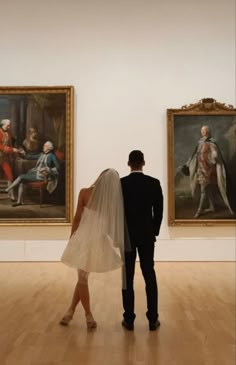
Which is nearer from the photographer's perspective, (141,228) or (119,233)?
(119,233)

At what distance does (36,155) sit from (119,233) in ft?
28.7

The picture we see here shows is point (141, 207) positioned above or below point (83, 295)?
above

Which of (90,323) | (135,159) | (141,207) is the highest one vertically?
(135,159)

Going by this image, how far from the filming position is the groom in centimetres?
595

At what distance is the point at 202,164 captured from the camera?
14.0 m

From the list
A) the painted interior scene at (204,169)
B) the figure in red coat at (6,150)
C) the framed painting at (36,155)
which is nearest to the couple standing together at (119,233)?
the framed painting at (36,155)

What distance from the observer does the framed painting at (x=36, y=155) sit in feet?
45.6

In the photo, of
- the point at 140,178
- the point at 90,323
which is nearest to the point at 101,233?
the point at 140,178

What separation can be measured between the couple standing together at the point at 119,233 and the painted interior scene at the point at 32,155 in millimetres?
7963

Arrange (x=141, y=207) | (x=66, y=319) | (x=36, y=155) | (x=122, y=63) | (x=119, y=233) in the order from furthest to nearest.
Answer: (x=122, y=63)
(x=36, y=155)
(x=66, y=319)
(x=141, y=207)
(x=119, y=233)

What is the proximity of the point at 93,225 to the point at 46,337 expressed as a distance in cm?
156

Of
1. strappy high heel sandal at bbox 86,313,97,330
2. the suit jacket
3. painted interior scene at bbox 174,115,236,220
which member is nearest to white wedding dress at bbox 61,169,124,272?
the suit jacket

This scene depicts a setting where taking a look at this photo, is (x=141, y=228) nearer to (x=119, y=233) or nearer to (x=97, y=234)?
(x=119, y=233)

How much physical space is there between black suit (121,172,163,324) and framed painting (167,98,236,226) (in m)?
7.88
